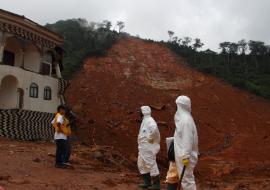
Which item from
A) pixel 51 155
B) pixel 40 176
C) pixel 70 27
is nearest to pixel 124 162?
pixel 51 155

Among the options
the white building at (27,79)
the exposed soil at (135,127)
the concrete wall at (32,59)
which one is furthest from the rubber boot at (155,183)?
the concrete wall at (32,59)

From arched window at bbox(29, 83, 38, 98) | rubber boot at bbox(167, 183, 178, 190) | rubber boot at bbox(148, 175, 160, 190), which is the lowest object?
rubber boot at bbox(148, 175, 160, 190)

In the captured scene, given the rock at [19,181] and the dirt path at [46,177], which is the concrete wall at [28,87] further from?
the rock at [19,181]

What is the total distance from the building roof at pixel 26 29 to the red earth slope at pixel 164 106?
5333 millimetres

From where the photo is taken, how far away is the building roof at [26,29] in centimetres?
2046

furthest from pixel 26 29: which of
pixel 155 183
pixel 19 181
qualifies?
pixel 155 183

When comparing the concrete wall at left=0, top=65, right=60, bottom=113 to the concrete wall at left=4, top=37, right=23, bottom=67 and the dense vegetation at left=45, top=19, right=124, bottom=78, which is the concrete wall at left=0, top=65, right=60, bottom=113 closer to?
the concrete wall at left=4, top=37, right=23, bottom=67

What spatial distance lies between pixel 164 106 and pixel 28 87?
14214mm

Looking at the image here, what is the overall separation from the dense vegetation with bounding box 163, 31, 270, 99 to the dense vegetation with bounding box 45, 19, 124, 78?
23.2 feet

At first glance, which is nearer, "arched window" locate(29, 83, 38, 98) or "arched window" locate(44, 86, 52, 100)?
"arched window" locate(29, 83, 38, 98)

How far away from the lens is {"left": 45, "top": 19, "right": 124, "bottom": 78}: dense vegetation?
37844mm

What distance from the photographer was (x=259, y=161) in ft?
69.2

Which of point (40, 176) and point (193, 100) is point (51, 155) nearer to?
point (40, 176)

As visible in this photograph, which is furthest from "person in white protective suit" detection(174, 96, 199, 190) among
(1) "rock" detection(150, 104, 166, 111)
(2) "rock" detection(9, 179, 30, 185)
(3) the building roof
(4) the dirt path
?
(1) "rock" detection(150, 104, 166, 111)
